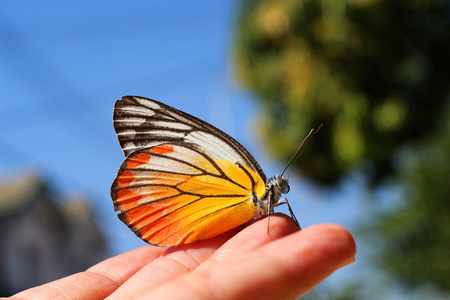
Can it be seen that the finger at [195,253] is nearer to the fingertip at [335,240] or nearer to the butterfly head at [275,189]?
the butterfly head at [275,189]

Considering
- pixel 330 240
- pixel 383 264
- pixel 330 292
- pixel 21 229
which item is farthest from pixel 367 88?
pixel 21 229

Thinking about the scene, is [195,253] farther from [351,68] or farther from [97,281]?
[351,68]

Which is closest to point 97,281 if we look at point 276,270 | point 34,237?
point 276,270

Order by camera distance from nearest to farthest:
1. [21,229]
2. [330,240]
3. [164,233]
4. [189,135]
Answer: [330,240]
[164,233]
[189,135]
[21,229]

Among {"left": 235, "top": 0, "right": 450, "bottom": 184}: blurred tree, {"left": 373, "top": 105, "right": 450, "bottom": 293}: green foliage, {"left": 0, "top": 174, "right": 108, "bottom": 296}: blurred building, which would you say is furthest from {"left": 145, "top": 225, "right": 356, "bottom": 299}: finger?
{"left": 0, "top": 174, "right": 108, "bottom": 296}: blurred building

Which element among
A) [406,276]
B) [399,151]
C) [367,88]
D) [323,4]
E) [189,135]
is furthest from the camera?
[399,151]

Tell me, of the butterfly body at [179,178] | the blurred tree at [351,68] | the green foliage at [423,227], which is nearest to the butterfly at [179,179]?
the butterfly body at [179,178]

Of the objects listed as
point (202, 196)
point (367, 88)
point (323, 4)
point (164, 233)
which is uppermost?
point (323, 4)

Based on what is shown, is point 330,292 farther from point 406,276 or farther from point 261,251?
point 261,251
